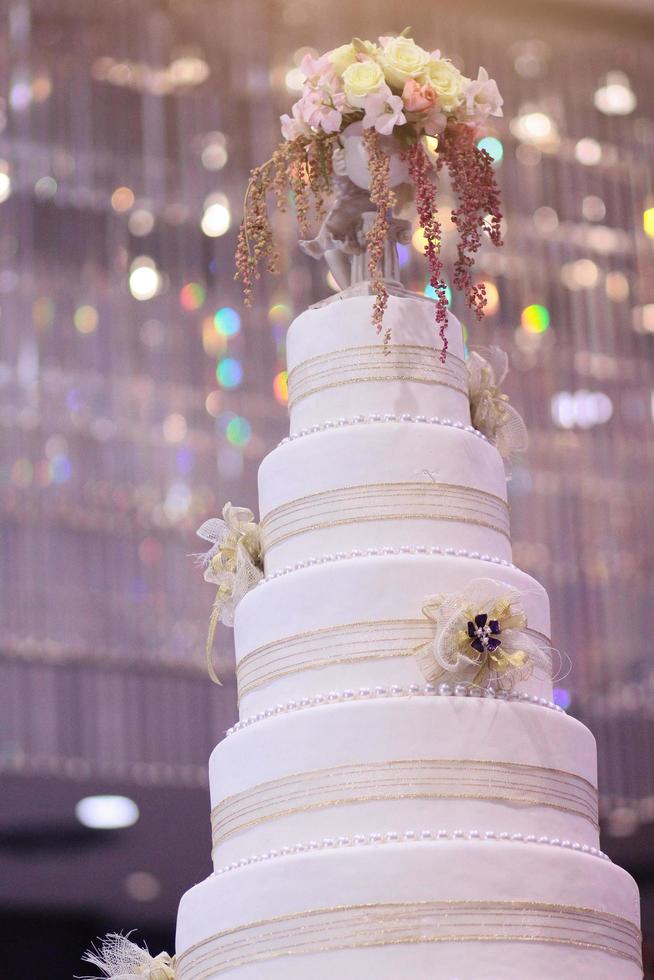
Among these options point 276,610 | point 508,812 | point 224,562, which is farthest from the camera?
point 224,562

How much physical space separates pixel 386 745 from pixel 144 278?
737 cm

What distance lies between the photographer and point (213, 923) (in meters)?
3.95

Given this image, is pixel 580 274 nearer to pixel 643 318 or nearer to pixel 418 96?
pixel 643 318

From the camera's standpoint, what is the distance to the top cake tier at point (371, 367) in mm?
4402

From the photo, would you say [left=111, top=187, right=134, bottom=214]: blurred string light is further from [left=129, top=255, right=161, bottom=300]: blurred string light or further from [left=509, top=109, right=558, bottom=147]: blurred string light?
[left=509, top=109, right=558, bottom=147]: blurred string light

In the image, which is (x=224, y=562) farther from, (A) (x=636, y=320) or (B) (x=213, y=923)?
(A) (x=636, y=320)

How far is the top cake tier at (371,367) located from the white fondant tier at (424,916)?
1171mm

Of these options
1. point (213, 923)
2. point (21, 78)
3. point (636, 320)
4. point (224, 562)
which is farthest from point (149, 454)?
point (213, 923)

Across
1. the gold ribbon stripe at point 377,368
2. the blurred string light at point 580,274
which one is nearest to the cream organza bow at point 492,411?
the gold ribbon stripe at point 377,368

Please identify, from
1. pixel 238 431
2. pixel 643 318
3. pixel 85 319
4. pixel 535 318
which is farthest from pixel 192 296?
pixel 643 318

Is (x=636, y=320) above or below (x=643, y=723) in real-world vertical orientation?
above

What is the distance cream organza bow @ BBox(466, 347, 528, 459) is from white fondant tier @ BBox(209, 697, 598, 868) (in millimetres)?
908

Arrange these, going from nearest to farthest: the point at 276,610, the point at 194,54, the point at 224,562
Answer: the point at 276,610 < the point at 224,562 < the point at 194,54

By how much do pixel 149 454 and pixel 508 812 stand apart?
690cm
